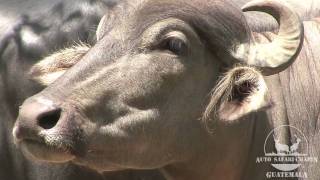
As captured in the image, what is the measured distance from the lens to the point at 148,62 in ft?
13.4

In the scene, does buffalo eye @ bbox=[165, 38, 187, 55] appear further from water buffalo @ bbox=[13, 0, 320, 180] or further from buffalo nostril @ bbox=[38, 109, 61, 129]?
buffalo nostril @ bbox=[38, 109, 61, 129]

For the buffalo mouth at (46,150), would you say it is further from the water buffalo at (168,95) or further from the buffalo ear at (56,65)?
the buffalo ear at (56,65)

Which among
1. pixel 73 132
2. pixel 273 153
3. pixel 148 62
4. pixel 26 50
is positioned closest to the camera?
pixel 73 132

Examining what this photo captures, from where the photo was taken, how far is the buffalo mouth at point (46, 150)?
3.76m

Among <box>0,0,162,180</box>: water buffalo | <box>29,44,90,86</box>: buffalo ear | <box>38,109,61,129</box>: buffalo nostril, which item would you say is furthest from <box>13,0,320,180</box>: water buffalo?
<box>0,0,162,180</box>: water buffalo

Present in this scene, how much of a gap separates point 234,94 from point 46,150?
114 centimetres

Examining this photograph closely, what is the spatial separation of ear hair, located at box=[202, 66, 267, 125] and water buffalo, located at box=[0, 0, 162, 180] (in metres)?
1.42

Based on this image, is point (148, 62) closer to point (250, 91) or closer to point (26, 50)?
point (250, 91)

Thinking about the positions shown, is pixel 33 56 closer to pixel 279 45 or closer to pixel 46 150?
pixel 46 150

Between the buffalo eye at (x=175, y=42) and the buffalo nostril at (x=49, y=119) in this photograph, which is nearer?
the buffalo nostril at (x=49, y=119)

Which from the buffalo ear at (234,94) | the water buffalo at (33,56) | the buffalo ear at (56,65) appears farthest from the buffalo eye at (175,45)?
the water buffalo at (33,56)

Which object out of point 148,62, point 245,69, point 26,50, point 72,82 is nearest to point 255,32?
point 245,69

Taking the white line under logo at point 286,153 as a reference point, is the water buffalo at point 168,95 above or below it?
above

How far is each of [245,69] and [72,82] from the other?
97cm
